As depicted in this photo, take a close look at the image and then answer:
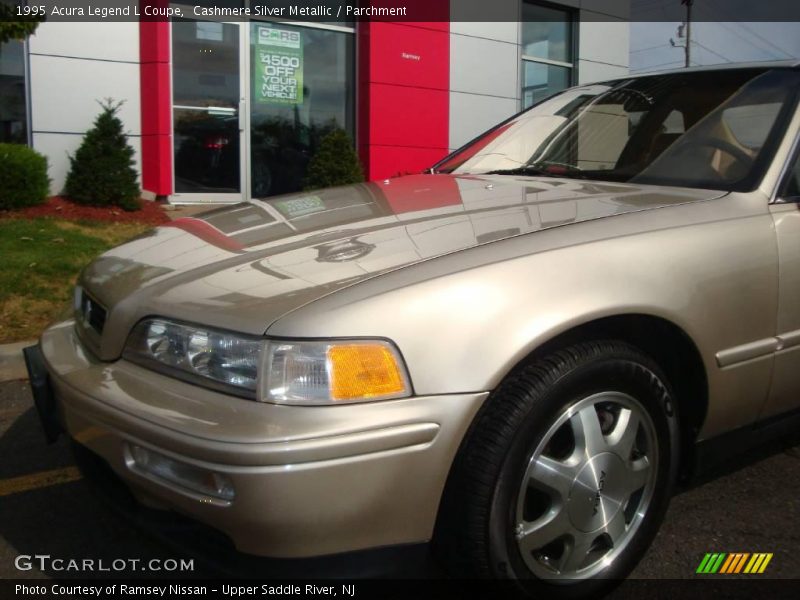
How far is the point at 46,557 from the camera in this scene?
254cm

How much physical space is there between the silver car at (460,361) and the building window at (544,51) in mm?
10112

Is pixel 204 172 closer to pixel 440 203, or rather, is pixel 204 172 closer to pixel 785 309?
pixel 440 203

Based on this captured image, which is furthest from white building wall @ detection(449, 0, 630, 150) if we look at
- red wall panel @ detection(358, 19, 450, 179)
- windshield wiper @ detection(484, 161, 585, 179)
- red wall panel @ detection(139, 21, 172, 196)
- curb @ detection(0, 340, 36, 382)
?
windshield wiper @ detection(484, 161, 585, 179)

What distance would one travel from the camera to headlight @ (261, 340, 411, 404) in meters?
1.84

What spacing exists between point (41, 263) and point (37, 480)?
339 centimetres

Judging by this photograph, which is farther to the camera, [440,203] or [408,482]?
[440,203]

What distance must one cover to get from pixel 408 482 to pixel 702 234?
1.22 meters

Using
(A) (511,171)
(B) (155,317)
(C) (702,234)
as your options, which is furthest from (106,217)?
(C) (702,234)

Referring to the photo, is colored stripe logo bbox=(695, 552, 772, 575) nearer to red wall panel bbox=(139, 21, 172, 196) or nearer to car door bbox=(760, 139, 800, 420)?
car door bbox=(760, 139, 800, 420)

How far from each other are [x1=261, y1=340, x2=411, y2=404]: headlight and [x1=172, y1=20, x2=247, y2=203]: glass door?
8.33 m

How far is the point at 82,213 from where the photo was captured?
8.10 m

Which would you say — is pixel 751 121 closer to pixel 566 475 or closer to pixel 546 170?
pixel 546 170

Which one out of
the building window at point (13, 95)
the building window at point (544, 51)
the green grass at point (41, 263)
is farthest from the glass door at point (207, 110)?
the building window at point (544, 51)

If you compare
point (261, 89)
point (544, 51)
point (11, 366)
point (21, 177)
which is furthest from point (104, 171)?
point (544, 51)
